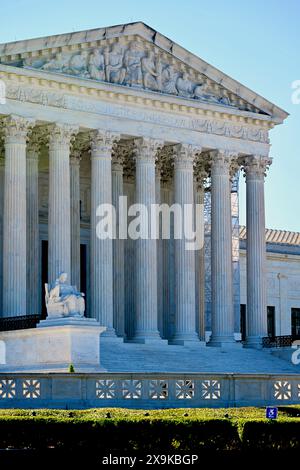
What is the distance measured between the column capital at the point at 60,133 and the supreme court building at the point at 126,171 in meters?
0.08

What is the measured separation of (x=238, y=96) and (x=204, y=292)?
44.8ft

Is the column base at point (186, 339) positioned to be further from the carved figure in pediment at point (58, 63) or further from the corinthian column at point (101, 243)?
the carved figure in pediment at point (58, 63)

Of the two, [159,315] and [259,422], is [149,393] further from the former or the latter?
[159,315]

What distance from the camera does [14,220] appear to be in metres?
64.4

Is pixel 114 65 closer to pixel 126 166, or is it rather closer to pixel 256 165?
pixel 126 166

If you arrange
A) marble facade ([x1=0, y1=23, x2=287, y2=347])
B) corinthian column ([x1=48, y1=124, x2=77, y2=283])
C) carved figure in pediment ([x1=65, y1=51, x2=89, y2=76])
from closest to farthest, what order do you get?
marble facade ([x1=0, y1=23, x2=287, y2=347]) < corinthian column ([x1=48, y1=124, x2=77, y2=283]) < carved figure in pediment ([x1=65, y1=51, x2=89, y2=76])

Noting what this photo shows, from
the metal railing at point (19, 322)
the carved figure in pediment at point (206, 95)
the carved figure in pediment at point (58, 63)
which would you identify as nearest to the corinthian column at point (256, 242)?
the carved figure in pediment at point (206, 95)

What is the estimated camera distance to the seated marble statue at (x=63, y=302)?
2249 inches

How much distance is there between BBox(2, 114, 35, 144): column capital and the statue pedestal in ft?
37.2

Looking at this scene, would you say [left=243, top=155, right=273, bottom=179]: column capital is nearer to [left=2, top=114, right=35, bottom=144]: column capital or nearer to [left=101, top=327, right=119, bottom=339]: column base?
[left=101, top=327, right=119, bottom=339]: column base

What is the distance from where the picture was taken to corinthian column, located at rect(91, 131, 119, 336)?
67500 millimetres

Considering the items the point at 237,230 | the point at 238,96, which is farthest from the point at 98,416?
the point at 237,230

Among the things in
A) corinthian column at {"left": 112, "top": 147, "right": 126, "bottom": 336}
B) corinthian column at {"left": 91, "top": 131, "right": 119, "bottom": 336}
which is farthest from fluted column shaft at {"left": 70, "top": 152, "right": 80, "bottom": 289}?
corinthian column at {"left": 91, "top": 131, "right": 119, "bottom": 336}

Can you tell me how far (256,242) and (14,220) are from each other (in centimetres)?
1777
